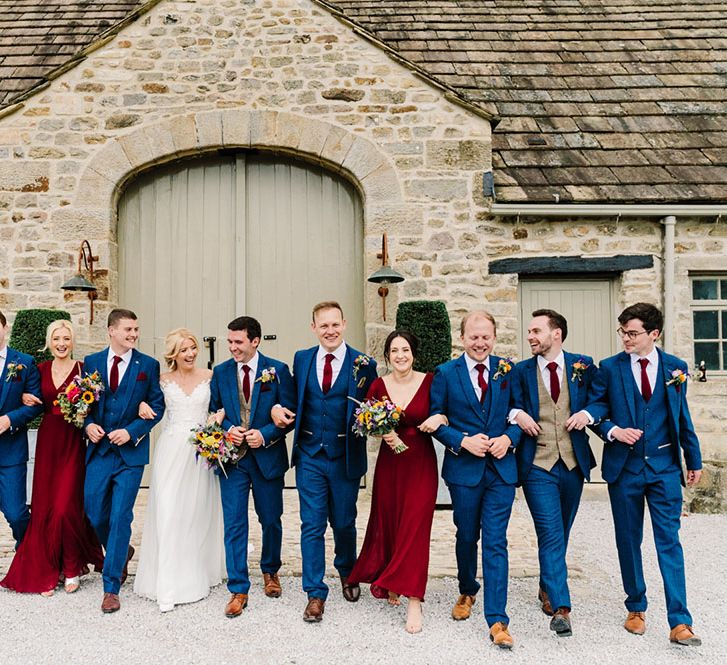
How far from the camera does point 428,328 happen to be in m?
6.72

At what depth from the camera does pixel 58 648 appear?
3721 millimetres

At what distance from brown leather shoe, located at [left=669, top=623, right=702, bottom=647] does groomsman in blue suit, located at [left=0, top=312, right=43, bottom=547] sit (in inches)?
169

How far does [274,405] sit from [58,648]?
1.85 meters

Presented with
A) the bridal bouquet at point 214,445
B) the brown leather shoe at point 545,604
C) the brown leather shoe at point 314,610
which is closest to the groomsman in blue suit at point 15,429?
the bridal bouquet at point 214,445

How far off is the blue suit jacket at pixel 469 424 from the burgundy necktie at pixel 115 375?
86.1 inches

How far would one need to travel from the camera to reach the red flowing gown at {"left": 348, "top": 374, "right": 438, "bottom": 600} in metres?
4.00

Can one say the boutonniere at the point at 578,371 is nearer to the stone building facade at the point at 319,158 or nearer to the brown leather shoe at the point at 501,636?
the brown leather shoe at the point at 501,636

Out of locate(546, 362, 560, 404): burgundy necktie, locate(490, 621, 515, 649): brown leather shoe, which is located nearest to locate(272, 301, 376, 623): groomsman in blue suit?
locate(490, 621, 515, 649): brown leather shoe

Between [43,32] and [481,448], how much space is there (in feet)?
27.9

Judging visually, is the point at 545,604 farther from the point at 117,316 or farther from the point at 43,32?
the point at 43,32

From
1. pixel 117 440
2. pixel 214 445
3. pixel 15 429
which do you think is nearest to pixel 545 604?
pixel 214 445

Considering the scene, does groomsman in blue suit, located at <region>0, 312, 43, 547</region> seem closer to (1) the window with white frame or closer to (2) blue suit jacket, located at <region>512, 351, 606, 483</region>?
(2) blue suit jacket, located at <region>512, 351, 606, 483</region>

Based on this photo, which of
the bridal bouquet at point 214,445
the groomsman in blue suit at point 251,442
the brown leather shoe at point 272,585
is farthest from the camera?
the brown leather shoe at point 272,585

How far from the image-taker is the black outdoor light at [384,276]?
6.62 meters
